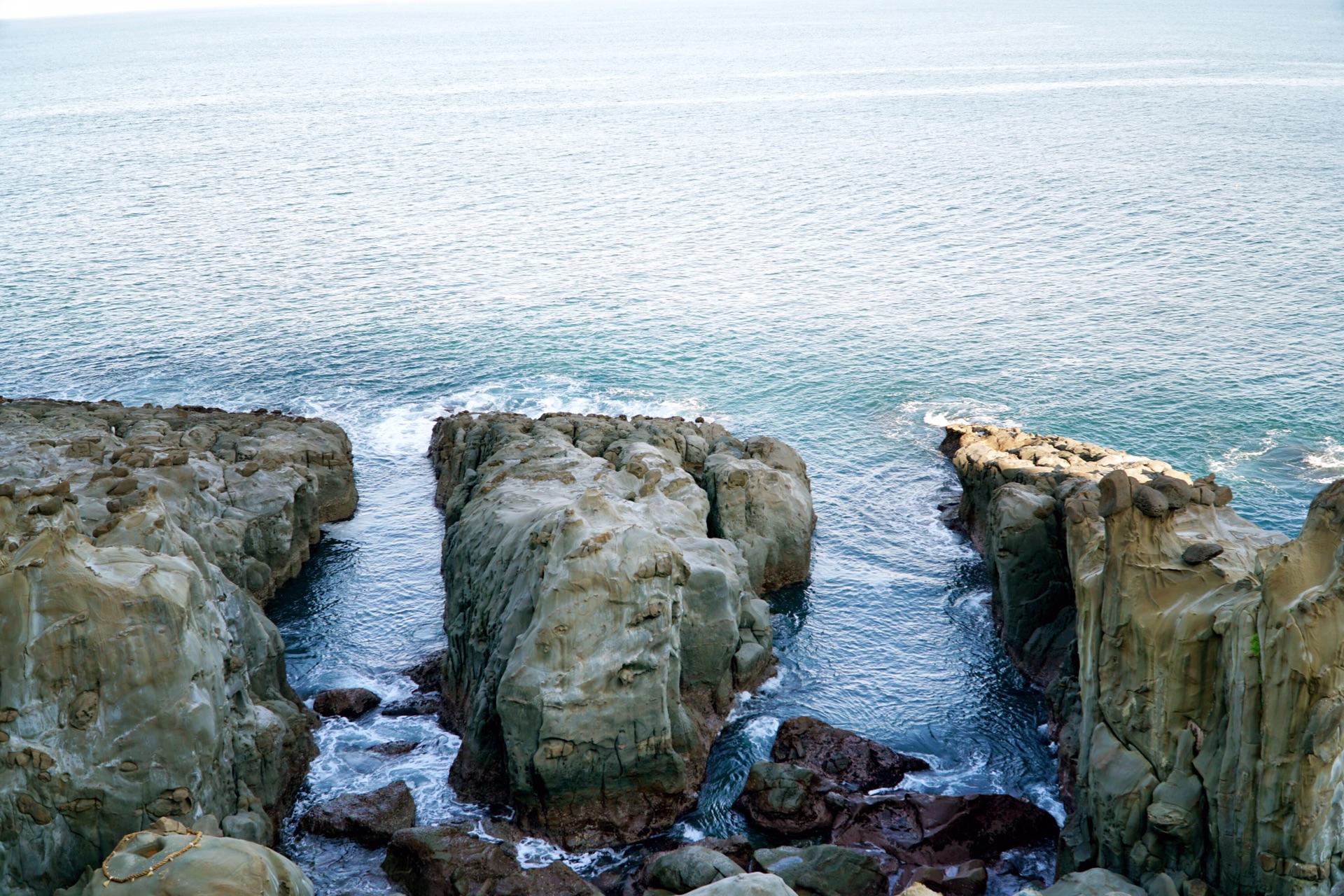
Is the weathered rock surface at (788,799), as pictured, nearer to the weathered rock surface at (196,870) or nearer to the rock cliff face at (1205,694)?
the rock cliff face at (1205,694)

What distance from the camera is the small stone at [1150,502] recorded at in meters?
29.0

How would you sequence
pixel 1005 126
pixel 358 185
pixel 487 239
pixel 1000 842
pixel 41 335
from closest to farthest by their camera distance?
pixel 1000 842 → pixel 41 335 → pixel 487 239 → pixel 358 185 → pixel 1005 126

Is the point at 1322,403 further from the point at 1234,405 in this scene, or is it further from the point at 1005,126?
the point at 1005,126

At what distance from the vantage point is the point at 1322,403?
206 ft

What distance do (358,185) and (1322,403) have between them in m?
98.6

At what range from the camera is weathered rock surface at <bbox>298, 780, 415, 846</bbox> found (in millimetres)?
31953

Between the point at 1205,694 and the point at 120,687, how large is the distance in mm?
27177

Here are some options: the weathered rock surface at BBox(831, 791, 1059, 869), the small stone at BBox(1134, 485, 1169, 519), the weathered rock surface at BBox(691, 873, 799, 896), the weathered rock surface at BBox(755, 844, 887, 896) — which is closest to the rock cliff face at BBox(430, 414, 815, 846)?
the weathered rock surface at BBox(755, 844, 887, 896)

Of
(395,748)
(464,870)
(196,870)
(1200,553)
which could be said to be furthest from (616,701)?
(1200,553)

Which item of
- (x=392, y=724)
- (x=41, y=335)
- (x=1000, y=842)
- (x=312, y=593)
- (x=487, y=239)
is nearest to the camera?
(x=1000, y=842)

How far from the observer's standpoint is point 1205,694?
90.4ft

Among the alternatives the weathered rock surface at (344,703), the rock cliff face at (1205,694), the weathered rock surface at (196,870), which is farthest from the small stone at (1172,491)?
the weathered rock surface at (344,703)

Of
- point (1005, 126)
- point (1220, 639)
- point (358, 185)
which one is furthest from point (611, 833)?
point (1005, 126)

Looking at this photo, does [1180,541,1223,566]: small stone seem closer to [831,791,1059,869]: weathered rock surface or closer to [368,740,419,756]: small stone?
[831,791,1059,869]: weathered rock surface
